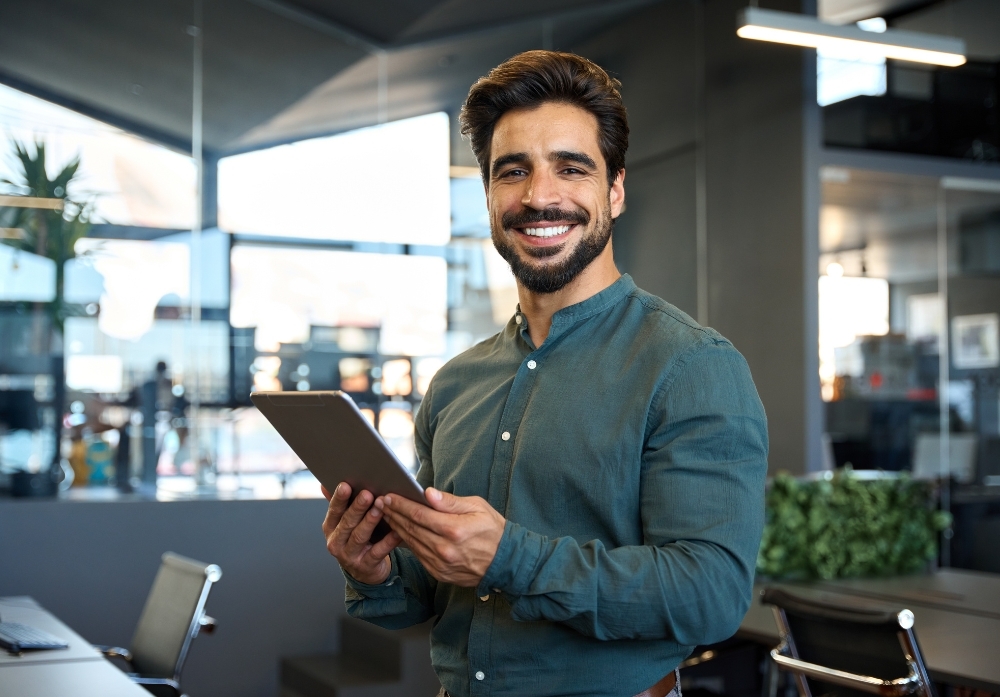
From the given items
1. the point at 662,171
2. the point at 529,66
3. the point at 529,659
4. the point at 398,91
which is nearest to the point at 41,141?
the point at 398,91

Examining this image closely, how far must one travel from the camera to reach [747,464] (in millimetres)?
1349

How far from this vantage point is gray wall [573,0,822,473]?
203 inches

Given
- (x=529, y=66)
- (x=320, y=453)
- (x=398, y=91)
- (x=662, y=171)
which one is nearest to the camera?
(x=320, y=453)

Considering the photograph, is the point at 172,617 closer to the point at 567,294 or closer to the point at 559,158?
the point at 567,294

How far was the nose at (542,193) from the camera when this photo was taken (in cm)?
152

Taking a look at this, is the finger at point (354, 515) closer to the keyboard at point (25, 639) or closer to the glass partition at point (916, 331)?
the keyboard at point (25, 639)

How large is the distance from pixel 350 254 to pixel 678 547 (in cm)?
429

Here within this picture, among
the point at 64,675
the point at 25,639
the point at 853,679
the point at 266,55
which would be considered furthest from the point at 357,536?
the point at 266,55

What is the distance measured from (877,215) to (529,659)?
4.50 meters

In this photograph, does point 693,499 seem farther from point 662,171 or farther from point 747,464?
point 662,171

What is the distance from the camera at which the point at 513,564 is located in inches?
50.8

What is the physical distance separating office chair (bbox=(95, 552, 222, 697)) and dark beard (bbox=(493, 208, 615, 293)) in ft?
6.47

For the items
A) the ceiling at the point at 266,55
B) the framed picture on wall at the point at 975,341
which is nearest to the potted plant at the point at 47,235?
the ceiling at the point at 266,55

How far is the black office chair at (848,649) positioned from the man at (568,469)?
1.17 metres
